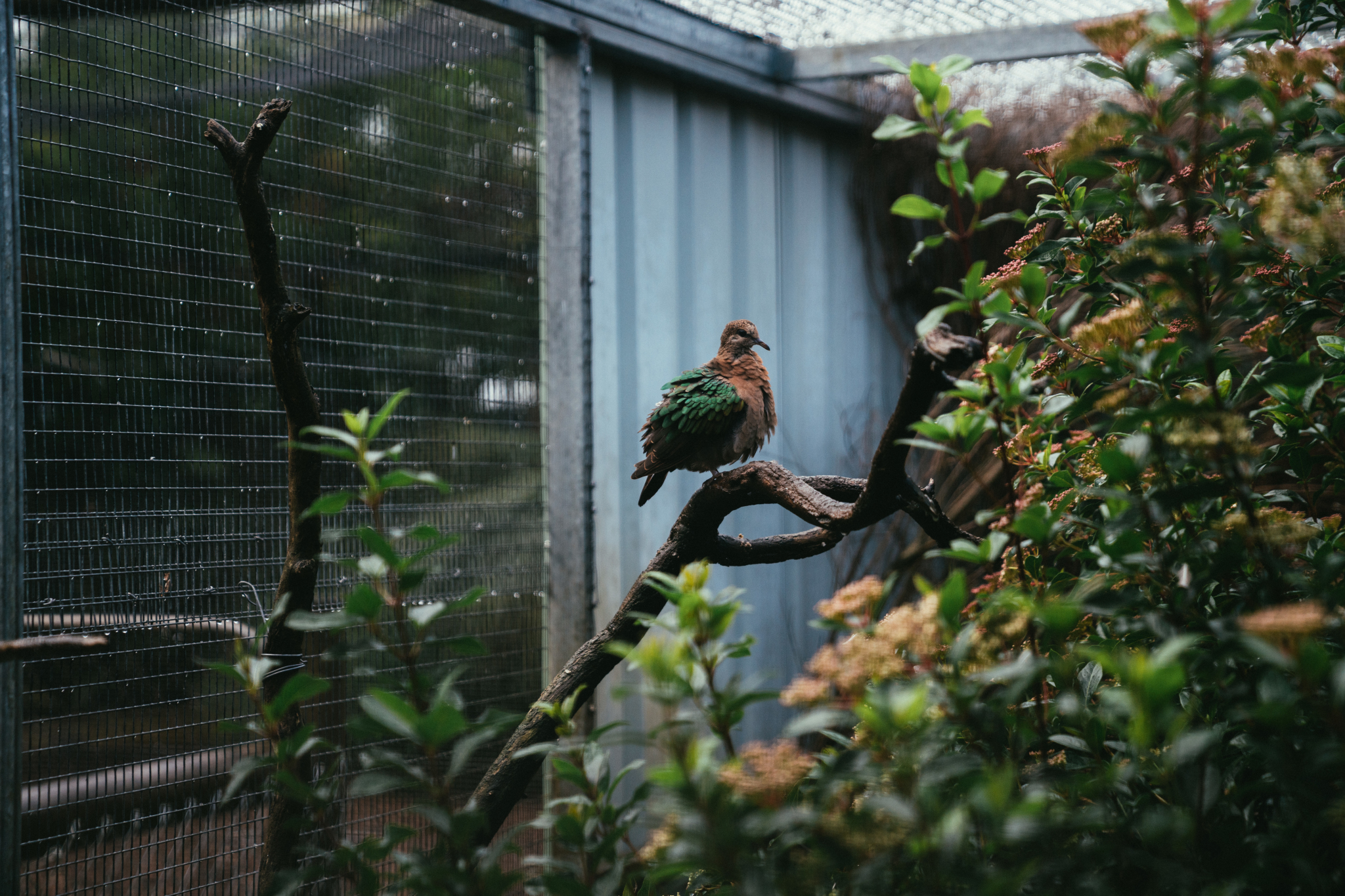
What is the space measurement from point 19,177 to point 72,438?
1.79ft

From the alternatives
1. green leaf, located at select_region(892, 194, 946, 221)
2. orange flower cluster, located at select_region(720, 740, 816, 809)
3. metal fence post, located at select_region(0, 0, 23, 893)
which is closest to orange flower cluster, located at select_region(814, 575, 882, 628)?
orange flower cluster, located at select_region(720, 740, 816, 809)

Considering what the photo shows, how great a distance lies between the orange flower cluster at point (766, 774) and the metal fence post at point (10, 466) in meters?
1.69

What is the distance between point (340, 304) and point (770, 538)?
1363mm

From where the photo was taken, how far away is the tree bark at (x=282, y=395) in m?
1.35

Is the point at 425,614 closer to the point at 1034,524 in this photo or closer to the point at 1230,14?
the point at 1034,524

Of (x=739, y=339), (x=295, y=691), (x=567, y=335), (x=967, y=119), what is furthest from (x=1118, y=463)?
(x=567, y=335)

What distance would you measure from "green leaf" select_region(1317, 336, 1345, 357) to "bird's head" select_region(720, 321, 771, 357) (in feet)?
5.48

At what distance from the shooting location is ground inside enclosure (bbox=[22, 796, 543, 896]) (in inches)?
70.5

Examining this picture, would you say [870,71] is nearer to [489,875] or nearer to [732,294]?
[732,294]

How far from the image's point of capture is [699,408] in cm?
233

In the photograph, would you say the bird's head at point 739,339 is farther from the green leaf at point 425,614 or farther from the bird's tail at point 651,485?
the green leaf at point 425,614

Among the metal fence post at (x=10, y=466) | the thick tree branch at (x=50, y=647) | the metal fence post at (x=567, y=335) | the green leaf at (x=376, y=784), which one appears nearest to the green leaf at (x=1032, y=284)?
the green leaf at (x=376, y=784)

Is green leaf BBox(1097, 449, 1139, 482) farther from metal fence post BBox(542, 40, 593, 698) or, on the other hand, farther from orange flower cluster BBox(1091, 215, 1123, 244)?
metal fence post BBox(542, 40, 593, 698)

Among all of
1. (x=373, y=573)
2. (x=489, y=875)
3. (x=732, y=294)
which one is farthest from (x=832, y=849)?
(x=732, y=294)
